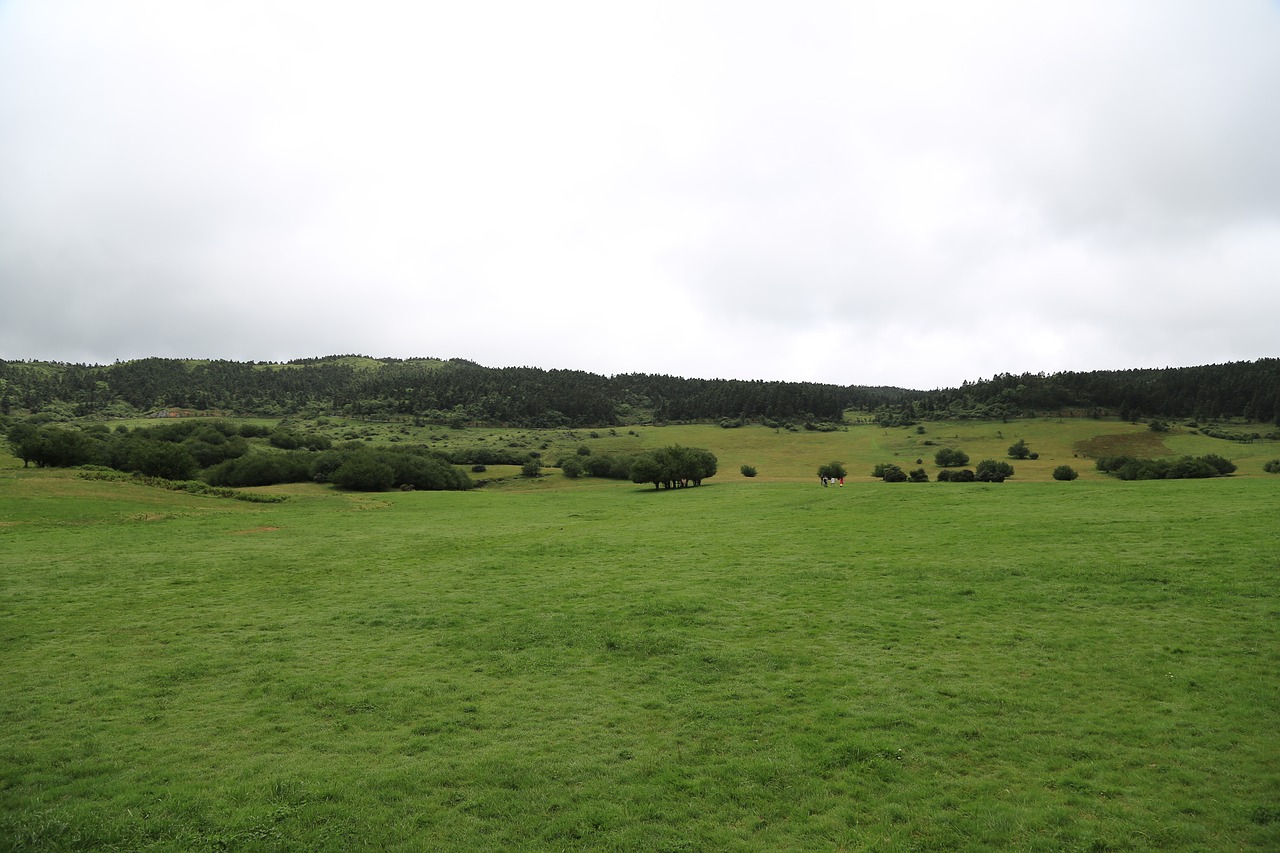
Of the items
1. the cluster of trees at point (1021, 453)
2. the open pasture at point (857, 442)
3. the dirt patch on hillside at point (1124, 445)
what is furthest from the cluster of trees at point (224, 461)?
the dirt patch on hillside at point (1124, 445)

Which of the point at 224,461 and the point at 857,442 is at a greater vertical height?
the point at 857,442

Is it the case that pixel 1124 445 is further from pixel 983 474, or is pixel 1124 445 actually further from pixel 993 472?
pixel 983 474

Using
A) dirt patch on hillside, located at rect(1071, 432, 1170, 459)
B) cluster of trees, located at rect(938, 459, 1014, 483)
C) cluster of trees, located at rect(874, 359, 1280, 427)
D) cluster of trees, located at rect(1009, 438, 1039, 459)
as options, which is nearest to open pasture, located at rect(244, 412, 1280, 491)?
dirt patch on hillside, located at rect(1071, 432, 1170, 459)

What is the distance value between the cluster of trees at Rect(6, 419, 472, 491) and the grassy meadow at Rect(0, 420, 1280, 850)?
4105 cm

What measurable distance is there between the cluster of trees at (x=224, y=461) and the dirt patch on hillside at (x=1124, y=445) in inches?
4273

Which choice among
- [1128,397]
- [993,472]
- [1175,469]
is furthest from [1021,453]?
[1128,397]

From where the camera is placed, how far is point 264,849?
981 cm

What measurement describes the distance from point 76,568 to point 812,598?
33179 millimetres

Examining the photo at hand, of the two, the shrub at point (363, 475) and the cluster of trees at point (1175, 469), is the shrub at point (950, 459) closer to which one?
the cluster of trees at point (1175, 469)

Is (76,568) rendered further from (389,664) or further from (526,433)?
(526,433)

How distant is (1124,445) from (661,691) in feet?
433

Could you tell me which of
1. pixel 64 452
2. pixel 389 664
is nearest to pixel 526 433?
pixel 64 452

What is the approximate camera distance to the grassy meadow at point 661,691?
10531 millimetres

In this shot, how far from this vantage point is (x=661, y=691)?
53.4 feet
